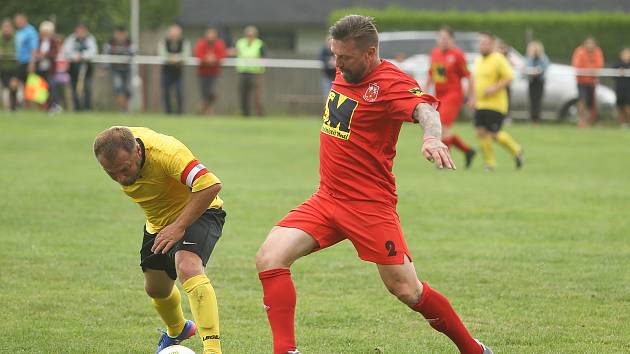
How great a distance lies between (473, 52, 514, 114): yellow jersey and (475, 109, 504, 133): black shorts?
0.07 metres

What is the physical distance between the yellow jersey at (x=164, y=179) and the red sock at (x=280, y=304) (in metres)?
0.63

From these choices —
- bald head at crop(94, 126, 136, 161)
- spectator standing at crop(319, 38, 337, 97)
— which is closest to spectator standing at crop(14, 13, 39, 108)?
spectator standing at crop(319, 38, 337, 97)

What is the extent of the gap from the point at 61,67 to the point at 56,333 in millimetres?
20288

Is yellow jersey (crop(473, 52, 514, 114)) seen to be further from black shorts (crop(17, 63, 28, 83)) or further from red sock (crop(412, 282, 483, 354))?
black shorts (crop(17, 63, 28, 83))

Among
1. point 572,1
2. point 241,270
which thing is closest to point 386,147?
point 241,270

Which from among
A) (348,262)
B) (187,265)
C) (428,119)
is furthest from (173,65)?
(428,119)

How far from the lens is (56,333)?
22.8 feet

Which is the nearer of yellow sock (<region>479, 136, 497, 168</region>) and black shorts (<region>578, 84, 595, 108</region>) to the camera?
yellow sock (<region>479, 136, 497, 168</region>)

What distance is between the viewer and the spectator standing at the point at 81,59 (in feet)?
86.5

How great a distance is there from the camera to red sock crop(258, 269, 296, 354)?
18.9 ft

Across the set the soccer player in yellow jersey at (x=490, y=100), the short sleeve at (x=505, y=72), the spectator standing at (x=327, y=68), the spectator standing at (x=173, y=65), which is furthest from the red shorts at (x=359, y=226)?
the spectator standing at (x=173, y=65)

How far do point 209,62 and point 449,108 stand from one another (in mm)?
10117

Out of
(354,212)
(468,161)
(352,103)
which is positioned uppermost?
(352,103)

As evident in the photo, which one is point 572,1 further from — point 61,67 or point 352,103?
point 352,103
